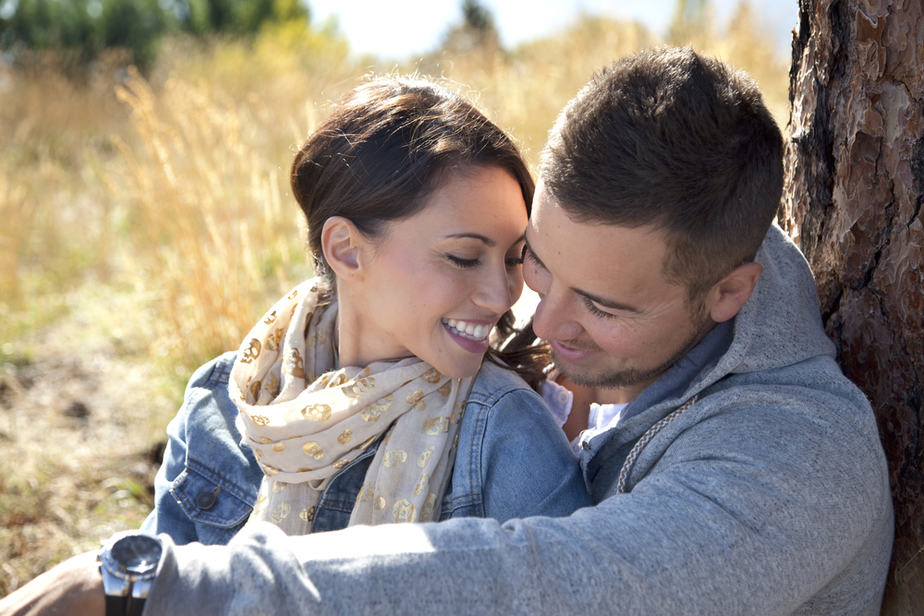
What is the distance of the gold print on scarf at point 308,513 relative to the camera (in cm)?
218

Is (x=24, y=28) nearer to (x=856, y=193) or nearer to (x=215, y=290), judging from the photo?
(x=215, y=290)

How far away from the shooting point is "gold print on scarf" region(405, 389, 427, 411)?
2.18 metres

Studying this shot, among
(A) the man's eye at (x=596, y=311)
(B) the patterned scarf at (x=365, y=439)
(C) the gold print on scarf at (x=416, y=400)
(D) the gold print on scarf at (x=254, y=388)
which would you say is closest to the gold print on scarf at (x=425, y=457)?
(B) the patterned scarf at (x=365, y=439)

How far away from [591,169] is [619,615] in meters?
0.88

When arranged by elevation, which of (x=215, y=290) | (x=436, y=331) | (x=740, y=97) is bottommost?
(x=215, y=290)

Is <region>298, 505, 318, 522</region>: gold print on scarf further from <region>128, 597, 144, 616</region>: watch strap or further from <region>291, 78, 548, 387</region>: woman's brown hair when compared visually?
<region>128, 597, 144, 616</region>: watch strap

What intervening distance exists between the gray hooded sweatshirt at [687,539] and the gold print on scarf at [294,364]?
93 cm

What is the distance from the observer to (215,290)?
4.35 m

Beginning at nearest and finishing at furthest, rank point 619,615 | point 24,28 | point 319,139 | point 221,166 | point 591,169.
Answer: point 619,615
point 591,169
point 319,139
point 221,166
point 24,28

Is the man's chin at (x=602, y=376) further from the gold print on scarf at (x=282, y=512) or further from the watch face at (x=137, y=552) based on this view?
the watch face at (x=137, y=552)

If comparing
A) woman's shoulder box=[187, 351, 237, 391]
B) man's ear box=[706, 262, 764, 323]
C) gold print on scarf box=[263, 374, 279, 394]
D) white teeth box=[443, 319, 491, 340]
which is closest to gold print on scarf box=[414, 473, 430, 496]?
white teeth box=[443, 319, 491, 340]

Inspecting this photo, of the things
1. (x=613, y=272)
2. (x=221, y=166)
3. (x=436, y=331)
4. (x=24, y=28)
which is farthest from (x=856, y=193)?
(x=24, y=28)

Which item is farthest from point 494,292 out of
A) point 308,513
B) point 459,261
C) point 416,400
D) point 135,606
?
point 135,606

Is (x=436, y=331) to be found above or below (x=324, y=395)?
above
